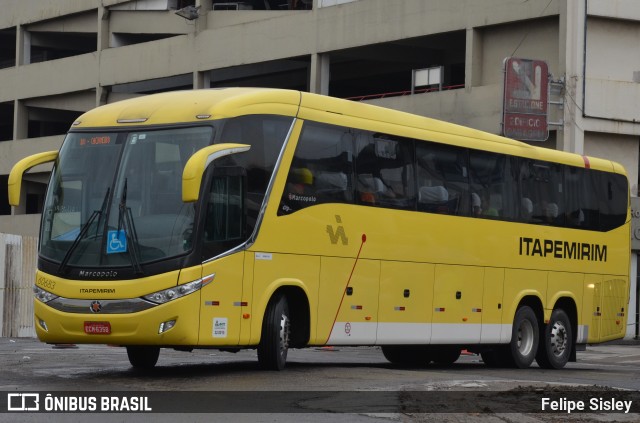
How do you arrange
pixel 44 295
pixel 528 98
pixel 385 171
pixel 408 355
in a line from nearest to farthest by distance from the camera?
pixel 44 295 → pixel 385 171 → pixel 408 355 → pixel 528 98

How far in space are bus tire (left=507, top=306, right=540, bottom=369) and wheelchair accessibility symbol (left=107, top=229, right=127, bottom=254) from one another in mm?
8883

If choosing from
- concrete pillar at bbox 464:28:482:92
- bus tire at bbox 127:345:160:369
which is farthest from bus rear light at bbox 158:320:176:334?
concrete pillar at bbox 464:28:482:92

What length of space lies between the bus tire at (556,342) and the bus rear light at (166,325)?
9.62 metres

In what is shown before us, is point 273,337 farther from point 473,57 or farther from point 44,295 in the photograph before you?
point 473,57

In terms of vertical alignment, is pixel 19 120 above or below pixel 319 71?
below

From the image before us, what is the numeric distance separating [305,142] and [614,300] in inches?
386

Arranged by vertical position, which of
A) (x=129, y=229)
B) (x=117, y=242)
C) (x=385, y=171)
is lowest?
(x=117, y=242)

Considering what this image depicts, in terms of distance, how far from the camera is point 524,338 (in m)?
22.5

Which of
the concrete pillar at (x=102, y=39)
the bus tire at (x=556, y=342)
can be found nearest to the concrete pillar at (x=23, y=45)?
the concrete pillar at (x=102, y=39)

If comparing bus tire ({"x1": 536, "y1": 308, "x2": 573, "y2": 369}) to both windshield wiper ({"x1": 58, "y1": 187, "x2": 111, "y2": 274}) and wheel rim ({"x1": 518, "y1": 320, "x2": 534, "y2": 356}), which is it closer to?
wheel rim ({"x1": 518, "y1": 320, "x2": 534, "y2": 356})

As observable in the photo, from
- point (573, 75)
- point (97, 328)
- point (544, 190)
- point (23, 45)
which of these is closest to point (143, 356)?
point (97, 328)

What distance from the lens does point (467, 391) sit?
1452cm

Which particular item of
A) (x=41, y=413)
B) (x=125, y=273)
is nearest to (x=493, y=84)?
(x=125, y=273)

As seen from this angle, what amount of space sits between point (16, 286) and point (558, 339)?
58.3 feet
